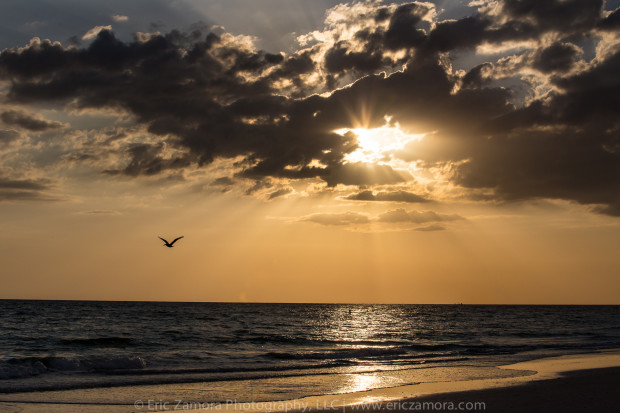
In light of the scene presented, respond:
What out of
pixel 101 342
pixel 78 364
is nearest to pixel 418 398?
pixel 78 364

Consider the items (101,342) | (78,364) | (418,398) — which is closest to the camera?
(418,398)

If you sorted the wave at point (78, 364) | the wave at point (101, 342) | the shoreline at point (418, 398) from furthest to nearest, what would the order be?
Answer: the wave at point (101, 342) < the wave at point (78, 364) < the shoreline at point (418, 398)

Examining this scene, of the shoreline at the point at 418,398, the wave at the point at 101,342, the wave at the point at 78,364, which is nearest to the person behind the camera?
the shoreline at the point at 418,398

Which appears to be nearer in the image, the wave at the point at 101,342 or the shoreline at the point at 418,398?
the shoreline at the point at 418,398

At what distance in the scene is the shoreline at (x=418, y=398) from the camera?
15.8 meters

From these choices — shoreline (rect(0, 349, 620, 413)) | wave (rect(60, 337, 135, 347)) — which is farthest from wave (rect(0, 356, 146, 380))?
wave (rect(60, 337, 135, 347))

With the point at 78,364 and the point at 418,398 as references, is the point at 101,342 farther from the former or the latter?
the point at 418,398

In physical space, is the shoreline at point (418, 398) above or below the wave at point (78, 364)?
above

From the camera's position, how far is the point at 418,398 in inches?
682

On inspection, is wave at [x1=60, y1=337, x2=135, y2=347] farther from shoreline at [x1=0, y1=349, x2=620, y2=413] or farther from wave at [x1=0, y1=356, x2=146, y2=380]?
shoreline at [x1=0, y1=349, x2=620, y2=413]

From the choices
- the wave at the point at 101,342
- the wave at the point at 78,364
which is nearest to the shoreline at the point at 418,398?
→ the wave at the point at 78,364

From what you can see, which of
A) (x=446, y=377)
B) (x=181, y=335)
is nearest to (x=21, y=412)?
(x=446, y=377)

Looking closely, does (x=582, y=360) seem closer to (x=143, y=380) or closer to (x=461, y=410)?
(x=461, y=410)

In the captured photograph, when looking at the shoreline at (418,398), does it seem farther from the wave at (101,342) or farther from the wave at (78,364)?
the wave at (101,342)
